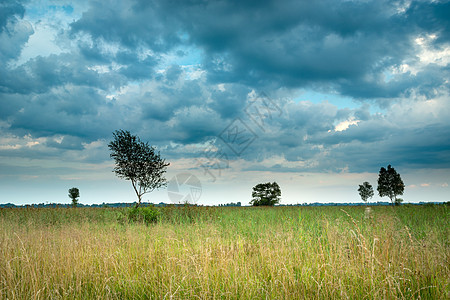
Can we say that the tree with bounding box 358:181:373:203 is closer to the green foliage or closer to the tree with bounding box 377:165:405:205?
the tree with bounding box 377:165:405:205

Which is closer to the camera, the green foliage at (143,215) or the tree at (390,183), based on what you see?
the green foliage at (143,215)

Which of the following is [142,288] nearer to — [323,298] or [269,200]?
[323,298]

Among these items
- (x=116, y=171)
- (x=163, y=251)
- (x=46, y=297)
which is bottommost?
(x=46, y=297)

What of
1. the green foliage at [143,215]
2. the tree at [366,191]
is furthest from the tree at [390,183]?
the green foliage at [143,215]

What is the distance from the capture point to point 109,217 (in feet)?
51.0

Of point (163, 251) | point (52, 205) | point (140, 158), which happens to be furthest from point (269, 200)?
point (163, 251)

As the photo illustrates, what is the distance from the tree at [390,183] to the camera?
171 ft

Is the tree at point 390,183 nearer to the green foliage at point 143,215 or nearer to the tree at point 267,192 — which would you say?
the tree at point 267,192

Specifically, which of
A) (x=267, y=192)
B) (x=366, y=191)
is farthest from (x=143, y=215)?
(x=366, y=191)

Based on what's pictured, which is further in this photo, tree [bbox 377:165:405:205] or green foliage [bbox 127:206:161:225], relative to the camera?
tree [bbox 377:165:405:205]

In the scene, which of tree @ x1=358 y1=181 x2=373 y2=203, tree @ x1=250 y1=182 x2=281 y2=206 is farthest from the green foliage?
tree @ x1=358 y1=181 x2=373 y2=203

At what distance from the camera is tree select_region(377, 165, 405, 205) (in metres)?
52.0

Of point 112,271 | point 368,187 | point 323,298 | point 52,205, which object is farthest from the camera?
point 368,187

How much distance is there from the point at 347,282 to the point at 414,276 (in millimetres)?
1176
